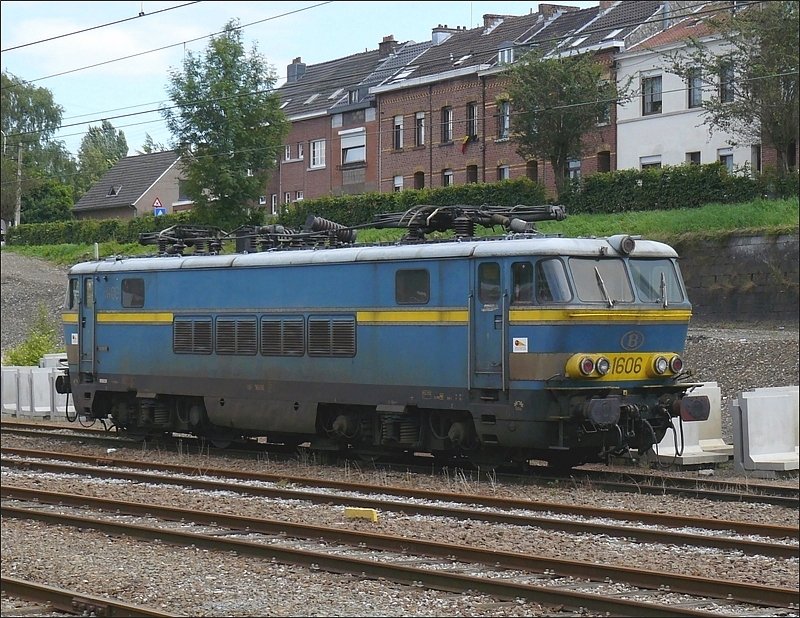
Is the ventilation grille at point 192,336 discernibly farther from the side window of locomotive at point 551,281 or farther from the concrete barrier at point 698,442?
the concrete barrier at point 698,442

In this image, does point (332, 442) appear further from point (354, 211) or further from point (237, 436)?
point (354, 211)

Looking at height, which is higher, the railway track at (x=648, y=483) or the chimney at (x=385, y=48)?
the chimney at (x=385, y=48)

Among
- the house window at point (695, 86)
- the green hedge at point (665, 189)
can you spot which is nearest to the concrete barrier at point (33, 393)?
the green hedge at point (665, 189)

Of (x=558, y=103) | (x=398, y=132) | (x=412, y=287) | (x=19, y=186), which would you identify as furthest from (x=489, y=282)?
(x=19, y=186)

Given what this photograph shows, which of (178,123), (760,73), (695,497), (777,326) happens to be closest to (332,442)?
(695,497)

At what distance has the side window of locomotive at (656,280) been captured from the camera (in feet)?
55.5

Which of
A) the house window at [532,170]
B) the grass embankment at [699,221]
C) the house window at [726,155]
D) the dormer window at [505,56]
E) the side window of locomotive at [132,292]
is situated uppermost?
the dormer window at [505,56]

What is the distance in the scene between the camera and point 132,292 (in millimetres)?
22062

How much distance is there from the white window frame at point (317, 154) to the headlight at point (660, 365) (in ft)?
84.2

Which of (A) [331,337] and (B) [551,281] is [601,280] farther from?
(A) [331,337]

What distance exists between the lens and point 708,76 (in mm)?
37406

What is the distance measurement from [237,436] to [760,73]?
1958 cm

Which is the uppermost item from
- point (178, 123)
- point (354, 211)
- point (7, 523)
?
point (178, 123)

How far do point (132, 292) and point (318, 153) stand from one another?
21882 mm
